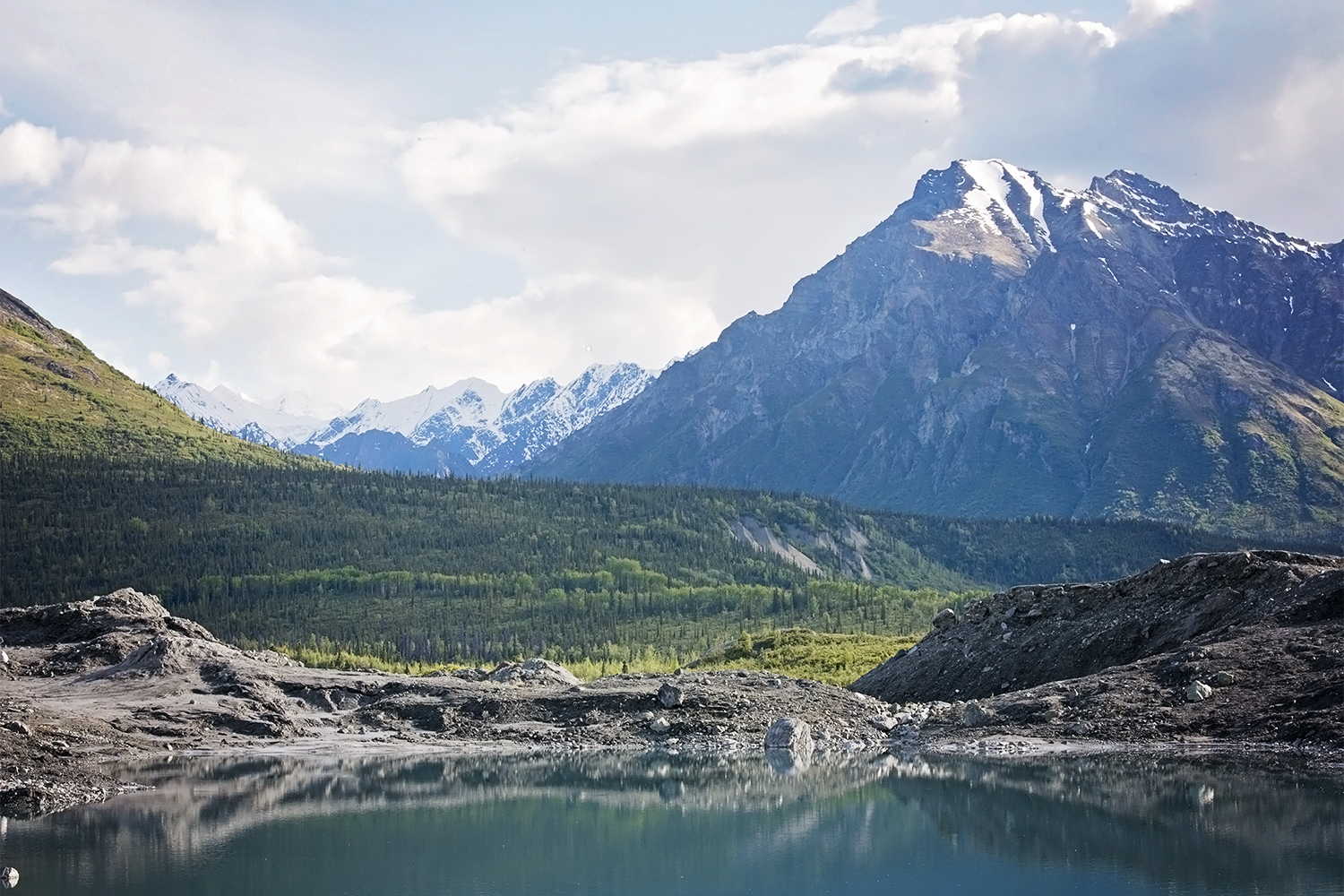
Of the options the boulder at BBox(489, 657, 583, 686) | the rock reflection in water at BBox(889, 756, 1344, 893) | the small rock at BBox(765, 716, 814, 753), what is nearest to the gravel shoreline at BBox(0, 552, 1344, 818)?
the small rock at BBox(765, 716, 814, 753)

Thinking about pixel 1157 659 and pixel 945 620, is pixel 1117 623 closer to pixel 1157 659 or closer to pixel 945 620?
pixel 1157 659

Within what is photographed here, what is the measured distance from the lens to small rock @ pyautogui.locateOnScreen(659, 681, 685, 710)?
232 feet

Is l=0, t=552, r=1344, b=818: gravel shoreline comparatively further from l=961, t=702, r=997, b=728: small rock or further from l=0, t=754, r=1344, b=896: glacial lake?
l=0, t=754, r=1344, b=896: glacial lake

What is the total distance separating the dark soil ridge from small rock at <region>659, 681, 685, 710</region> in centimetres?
1374

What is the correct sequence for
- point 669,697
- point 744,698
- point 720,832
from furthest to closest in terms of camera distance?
point 744,698
point 669,697
point 720,832

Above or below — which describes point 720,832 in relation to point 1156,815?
below

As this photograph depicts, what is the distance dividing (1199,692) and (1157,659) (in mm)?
5166

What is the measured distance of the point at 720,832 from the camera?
45.8m

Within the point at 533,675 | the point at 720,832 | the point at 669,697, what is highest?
the point at 533,675

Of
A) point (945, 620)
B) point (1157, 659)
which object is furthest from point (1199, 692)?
point (945, 620)

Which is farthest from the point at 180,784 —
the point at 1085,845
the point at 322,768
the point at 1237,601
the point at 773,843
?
the point at 1237,601

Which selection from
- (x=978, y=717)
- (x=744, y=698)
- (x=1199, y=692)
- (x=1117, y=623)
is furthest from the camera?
(x=744, y=698)

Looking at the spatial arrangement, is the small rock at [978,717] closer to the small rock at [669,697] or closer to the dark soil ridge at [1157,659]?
the dark soil ridge at [1157,659]

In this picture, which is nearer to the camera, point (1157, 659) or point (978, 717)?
point (1157, 659)
